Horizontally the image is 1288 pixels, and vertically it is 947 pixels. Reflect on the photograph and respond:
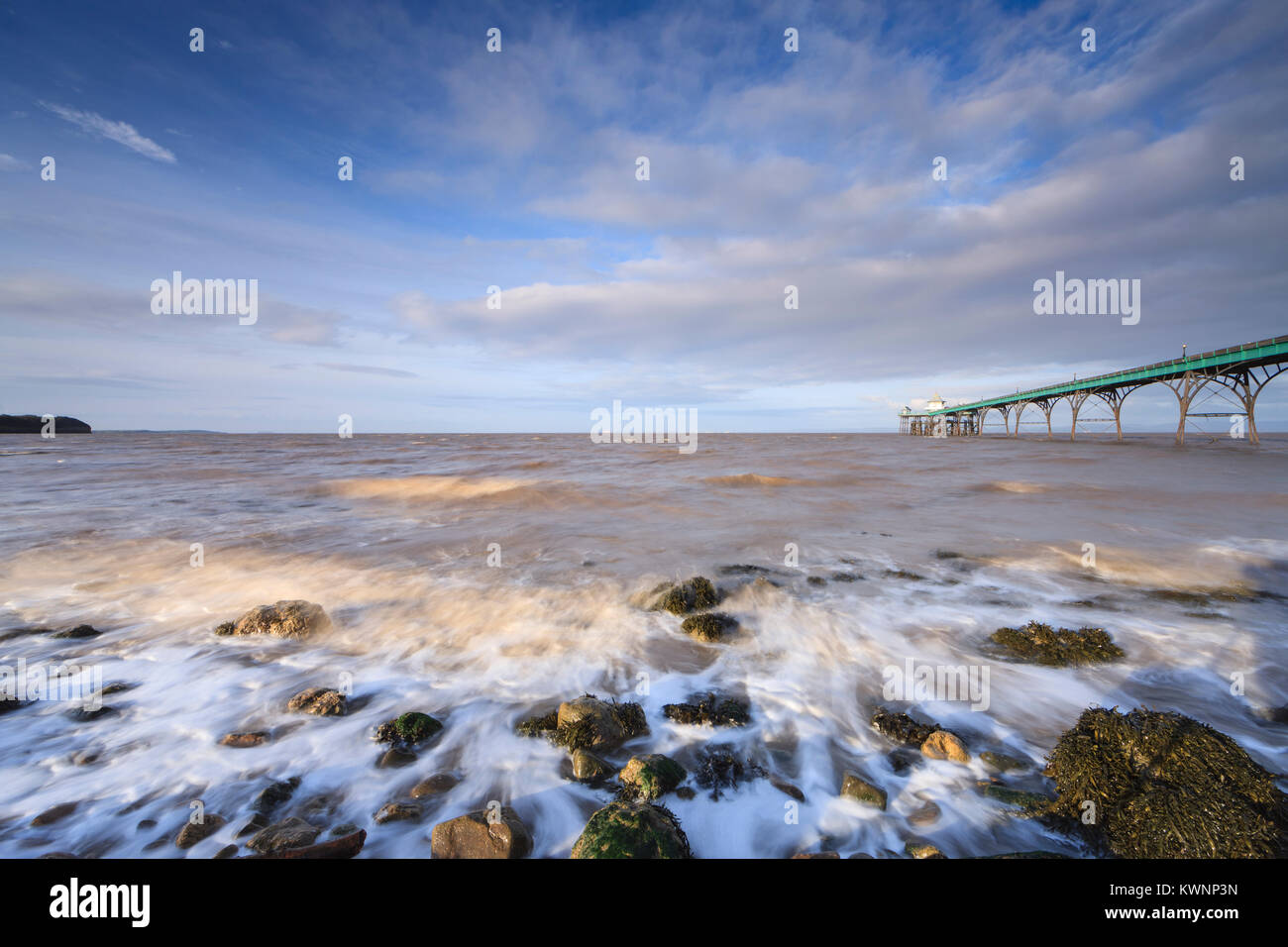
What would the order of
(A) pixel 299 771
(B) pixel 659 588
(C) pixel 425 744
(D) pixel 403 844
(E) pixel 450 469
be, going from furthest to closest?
(E) pixel 450 469, (B) pixel 659 588, (C) pixel 425 744, (A) pixel 299 771, (D) pixel 403 844

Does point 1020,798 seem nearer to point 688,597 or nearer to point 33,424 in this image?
point 688,597

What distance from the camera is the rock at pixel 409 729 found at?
381 centimetres

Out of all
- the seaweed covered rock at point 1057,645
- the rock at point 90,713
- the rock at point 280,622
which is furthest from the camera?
the rock at point 280,622

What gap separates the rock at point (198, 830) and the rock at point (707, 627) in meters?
4.21

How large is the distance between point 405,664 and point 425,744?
1.58m

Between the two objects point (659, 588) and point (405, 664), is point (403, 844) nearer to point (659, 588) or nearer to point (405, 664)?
point (405, 664)

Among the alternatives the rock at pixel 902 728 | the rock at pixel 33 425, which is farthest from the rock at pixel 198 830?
the rock at pixel 33 425

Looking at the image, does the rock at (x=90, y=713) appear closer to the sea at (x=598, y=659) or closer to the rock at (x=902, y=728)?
the sea at (x=598, y=659)

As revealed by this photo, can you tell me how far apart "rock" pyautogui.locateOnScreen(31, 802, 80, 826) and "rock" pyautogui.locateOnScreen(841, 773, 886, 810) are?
4895mm

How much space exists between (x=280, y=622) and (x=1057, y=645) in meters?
8.67

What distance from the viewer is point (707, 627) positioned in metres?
5.77
